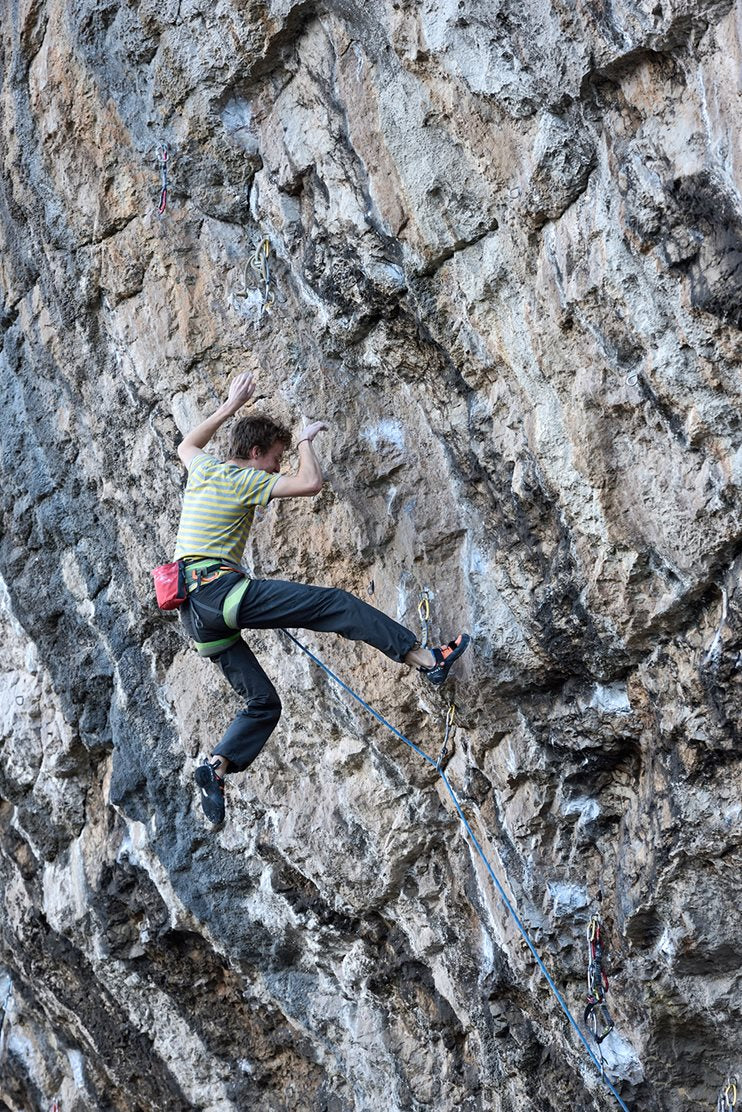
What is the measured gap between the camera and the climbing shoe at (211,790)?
17.4ft

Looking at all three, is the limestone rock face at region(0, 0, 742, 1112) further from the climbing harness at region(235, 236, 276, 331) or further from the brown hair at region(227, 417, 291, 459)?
the brown hair at region(227, 417, 291, 459)

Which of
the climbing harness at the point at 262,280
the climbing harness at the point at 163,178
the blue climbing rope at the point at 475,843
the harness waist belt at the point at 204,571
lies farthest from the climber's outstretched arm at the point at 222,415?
the climbing harness at the point at 163,178

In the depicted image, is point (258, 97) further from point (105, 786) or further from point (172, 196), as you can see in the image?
point (105, 786)

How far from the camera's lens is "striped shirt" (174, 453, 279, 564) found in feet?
17.1

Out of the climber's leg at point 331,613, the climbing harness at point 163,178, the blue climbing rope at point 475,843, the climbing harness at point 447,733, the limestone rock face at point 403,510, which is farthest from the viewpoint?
the climbing harness at point 163,178

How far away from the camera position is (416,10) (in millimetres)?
4695

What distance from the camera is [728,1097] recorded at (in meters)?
5.21

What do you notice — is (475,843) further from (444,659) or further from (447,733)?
(444,659)

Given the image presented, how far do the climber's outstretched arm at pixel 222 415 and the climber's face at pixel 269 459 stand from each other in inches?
8.4

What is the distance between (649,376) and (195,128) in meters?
2.83

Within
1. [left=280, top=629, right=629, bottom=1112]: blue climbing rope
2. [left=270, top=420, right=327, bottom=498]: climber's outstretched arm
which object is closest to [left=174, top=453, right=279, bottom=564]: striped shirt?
[left=270, top=420, right=327, bottom=498]: climber's outstretched arm

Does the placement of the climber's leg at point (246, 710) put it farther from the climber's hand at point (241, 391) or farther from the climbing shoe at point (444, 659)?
the climber's hand at point (241, 391)

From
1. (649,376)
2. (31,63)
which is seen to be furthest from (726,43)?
(31,63)

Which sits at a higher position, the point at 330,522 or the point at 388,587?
the point at 330,522
